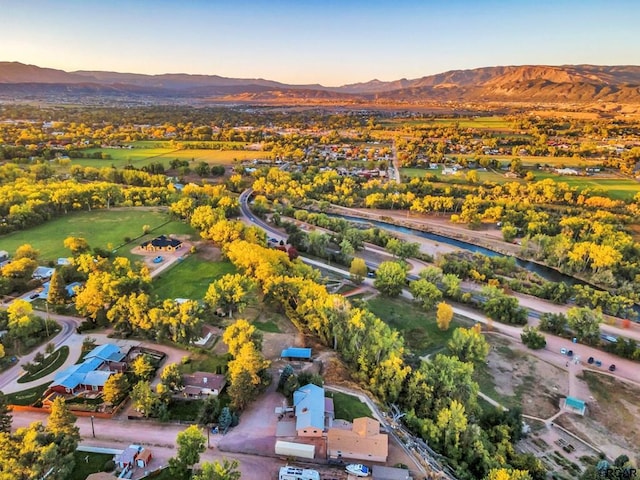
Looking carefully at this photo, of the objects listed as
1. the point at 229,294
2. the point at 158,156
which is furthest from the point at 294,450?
the point at 158,156

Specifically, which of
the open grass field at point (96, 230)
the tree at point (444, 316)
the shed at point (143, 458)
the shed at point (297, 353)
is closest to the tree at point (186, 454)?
the shed at point (143, 458)

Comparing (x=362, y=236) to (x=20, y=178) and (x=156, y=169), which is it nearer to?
(x=156, y=169)

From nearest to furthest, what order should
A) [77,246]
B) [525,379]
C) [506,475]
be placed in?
[506,475]
[525,379]
[77,246]

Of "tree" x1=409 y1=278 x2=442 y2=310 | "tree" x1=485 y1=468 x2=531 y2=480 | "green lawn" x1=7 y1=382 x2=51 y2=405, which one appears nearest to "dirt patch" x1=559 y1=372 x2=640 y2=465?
"tree" x1=485 y1=468 x2=531 y2=480

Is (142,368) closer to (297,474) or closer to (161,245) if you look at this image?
(297,474)

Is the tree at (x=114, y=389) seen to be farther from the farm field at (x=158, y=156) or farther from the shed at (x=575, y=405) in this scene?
the farm field at (x=158, y=156)
